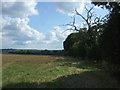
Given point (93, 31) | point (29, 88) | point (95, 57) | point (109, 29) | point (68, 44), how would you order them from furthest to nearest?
point (68, 44) < point (93, 31) < point (95, 57) < point (109, 29) < point (29, 88)

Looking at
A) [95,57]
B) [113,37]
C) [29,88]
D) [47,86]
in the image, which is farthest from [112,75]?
[95,57]

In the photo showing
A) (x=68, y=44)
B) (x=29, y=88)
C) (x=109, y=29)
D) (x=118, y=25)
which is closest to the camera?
(x=29, y=88)

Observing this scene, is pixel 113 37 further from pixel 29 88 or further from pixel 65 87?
pixel 29 88

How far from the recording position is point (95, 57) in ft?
123

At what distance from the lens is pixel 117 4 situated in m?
15.5

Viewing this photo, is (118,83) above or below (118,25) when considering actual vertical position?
below

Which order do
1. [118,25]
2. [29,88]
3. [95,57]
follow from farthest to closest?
[95,57]
[118,25]
[29,88]

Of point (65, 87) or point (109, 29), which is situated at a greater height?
point (109, 29)

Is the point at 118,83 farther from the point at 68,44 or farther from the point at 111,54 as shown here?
the point at 68,44

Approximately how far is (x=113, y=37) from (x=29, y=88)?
551 centimetres

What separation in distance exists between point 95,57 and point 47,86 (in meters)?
25.9

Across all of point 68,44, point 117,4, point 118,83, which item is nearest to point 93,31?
point 117,4

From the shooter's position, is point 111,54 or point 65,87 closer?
point 65,87

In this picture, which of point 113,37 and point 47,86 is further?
point 113,37
